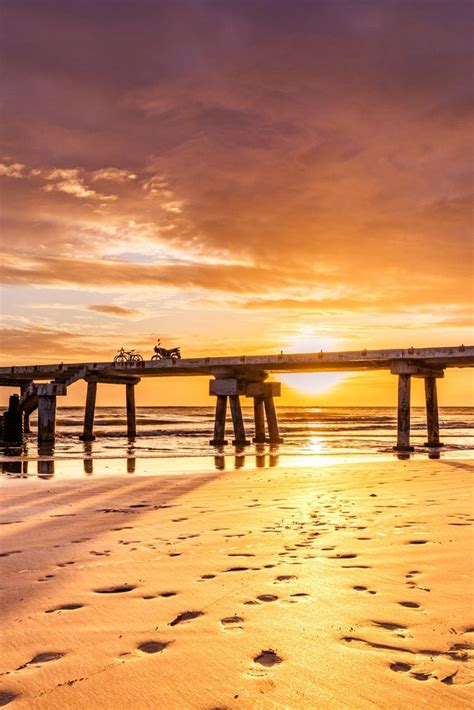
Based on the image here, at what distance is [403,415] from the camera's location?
2288 centimetres

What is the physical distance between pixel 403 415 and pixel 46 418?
17053 millimetres

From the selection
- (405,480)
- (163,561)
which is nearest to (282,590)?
(163,561)

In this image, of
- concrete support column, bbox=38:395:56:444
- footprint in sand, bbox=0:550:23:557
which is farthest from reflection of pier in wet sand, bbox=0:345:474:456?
footprint in sand, bbox=0:550:23:557

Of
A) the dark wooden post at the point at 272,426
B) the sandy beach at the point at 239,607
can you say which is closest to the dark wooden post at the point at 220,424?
the dark wooden post at the point at 272,426

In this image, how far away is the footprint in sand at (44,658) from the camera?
3.17 metres

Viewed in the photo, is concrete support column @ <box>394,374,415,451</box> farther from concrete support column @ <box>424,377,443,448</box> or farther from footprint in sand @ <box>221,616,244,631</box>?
footprint in sand @ <box>221,616,244,631</box>

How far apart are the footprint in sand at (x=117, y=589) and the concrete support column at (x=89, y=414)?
87.0 ft

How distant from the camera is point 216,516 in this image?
7453 mm

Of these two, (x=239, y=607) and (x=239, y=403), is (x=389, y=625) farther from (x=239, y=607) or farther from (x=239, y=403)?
(x=239, y=403)

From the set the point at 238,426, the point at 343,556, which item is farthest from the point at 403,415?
the point at 343,556

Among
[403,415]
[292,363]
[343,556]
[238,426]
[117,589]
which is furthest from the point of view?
[238,426]

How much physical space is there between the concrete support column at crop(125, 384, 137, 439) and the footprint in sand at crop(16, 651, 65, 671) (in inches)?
1177

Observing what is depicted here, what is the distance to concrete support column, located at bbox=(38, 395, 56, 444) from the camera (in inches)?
1126

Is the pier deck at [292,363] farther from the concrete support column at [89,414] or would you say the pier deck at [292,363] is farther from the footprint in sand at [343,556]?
the footprint in sand at [343,556]
